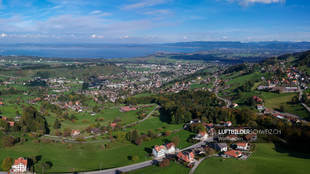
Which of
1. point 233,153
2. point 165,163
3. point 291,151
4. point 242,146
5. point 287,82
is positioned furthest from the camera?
point 287,82

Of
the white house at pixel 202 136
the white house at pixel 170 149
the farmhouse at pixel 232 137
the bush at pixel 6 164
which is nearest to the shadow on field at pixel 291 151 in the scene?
the farmhouse at pixel 232 137

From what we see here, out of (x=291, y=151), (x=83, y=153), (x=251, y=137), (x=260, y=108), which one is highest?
(x=260, y=108)

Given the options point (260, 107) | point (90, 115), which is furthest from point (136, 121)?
point (260, 107)

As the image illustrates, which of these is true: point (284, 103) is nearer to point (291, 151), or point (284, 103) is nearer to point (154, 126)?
point (291, 151)

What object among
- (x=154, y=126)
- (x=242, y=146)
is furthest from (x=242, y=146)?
(x=154, y=126)

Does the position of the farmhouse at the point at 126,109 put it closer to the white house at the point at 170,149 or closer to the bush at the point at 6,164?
the white house at the point at 170,149

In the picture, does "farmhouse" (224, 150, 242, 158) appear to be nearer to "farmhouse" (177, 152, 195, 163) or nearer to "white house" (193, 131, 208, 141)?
"farmhouse" (177, 152, 195, 163)

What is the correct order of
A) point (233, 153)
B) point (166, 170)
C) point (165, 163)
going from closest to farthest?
point (166, 170) → point (165, 163) → point (233, 153)
